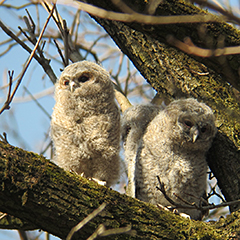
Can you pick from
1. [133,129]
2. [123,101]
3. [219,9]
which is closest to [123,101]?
[123,101]

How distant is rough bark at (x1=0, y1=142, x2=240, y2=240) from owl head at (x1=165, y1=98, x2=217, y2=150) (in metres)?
0.88

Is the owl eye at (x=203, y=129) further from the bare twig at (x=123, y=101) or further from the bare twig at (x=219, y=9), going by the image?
the bare twig at (x=219, y=9)

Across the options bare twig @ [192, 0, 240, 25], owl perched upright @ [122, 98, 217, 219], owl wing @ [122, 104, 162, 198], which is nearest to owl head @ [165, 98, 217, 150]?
owl perched upright @ [122, 98, 217, 219]

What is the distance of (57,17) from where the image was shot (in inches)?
136

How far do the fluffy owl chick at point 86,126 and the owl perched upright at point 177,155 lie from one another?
1.01 ft

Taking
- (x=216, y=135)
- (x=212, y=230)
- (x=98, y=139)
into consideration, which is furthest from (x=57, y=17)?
(x=212, y=230)

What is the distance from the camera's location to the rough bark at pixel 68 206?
1836 mm

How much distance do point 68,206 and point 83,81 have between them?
1425mm

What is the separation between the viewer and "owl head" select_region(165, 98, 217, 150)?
307cm

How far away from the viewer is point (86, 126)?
9.75 ft

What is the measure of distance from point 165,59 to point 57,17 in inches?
47.8

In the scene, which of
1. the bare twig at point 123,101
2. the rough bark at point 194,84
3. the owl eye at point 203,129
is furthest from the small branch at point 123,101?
the owl eye at point 203,129

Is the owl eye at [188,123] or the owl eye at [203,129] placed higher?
the owl eye at [188,123]

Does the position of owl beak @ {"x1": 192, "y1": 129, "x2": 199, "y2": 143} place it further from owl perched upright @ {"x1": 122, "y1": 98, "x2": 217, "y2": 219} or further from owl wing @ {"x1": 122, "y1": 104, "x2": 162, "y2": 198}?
owl wing @ {"x1": 122, "y1": 104, "x2": 162, "y2": 198}
